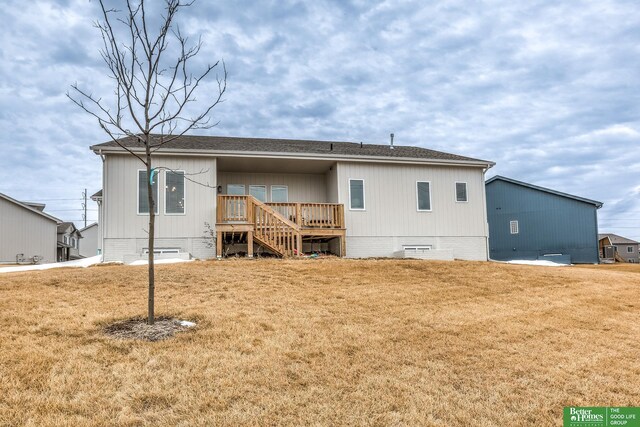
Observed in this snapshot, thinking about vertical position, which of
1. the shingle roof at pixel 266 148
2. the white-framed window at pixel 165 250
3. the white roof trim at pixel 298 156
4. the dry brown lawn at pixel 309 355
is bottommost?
the dry brown lawn at pixel 309 355

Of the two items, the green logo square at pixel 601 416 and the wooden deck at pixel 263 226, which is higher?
the wooden deck at pixel 263 226

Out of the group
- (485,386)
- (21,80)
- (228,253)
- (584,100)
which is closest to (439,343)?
(485,386)

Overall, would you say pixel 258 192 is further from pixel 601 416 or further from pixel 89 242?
pixel 89 242

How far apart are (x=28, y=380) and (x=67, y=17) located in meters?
8.51

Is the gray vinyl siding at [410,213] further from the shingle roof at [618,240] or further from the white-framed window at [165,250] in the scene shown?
the shingle roof at [618,240]

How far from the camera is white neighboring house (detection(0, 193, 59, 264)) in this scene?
27641mm

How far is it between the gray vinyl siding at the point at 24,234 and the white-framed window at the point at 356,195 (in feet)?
77.2

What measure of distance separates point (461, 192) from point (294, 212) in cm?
684

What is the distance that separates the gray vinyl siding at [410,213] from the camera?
16.3 meters

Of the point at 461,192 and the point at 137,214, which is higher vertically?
the point at 461,192

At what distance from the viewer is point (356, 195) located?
16.4 meters

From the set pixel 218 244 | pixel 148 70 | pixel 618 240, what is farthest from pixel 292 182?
pixel 618 240

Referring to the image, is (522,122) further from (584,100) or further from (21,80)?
(21,80)

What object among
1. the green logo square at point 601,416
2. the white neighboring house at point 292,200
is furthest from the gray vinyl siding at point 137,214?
the green logo square at point 601,416
